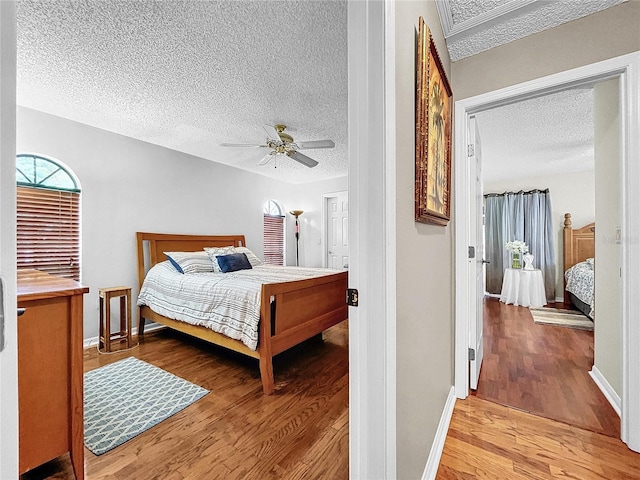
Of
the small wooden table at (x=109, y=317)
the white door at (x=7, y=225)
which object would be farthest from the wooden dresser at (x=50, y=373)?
the small wooden table at (x=109, y=317)

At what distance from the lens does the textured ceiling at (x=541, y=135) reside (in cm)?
267

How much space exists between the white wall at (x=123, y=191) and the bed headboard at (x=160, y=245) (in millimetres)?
84

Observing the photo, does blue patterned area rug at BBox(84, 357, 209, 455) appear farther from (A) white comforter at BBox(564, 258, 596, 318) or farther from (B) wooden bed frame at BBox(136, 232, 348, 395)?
(A) white comforter at BBox(564, 258, 596, 318)

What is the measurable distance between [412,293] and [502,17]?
5.61ft

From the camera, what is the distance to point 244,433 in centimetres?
166

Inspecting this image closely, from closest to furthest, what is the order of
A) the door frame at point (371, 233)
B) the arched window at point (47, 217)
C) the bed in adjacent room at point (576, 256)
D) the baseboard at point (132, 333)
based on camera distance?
the door frame at point (371, 233) → the arched window at point (47, 217) → the baseboard at point (132, 333) → the bed in adjacent room at point (576, 256)

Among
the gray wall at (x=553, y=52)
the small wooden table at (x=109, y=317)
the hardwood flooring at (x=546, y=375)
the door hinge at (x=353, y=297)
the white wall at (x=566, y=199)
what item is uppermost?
the gray wall at (x=553, y=52)

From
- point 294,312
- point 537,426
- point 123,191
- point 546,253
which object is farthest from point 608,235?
point 123,191

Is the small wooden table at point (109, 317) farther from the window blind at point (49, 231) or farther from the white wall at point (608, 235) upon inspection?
the white wall at point (608, 235)

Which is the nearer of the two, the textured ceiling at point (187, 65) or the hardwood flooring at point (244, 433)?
the hardwood flooring at point (244, 433)

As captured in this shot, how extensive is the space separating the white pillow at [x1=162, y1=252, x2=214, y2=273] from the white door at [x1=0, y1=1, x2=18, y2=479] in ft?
9.87

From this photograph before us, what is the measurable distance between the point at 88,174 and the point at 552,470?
4.37 metres

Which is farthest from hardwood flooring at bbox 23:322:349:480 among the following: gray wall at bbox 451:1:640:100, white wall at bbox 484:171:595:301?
white wall at bbox 484:171:595:301

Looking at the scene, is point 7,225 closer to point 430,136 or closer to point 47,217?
point 430,136
